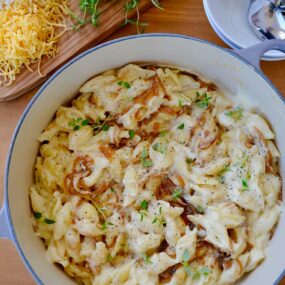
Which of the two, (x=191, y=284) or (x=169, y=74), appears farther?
(x=169, y=74)

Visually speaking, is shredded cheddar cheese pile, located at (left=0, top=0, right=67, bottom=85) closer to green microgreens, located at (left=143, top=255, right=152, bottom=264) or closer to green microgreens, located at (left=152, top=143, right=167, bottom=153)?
green microgreens, located at (left=152, top=143, right=167, bottom=153)

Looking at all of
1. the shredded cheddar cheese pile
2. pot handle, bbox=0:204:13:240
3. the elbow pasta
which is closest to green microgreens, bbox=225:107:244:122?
the elbow pasta

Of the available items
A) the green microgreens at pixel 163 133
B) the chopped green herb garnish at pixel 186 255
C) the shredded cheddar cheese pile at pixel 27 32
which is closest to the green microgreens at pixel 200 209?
the chopped green herb garnish at pixel 186 255

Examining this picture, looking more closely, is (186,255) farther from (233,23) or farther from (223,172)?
(233,23)

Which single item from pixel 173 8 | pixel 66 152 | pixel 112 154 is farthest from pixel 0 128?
pixel 173 8

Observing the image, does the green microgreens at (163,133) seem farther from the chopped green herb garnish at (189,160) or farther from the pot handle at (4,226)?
the pot handle at (4,226)

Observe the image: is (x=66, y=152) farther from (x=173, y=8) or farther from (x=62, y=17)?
(x=173, y=8)
